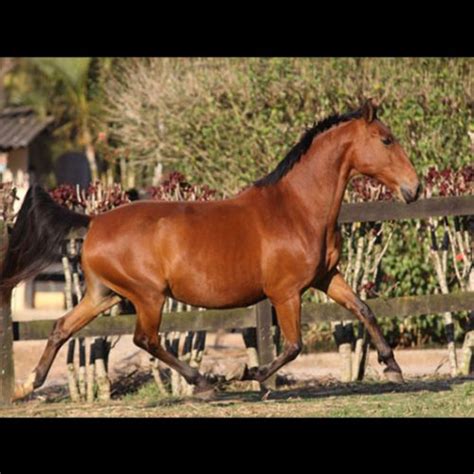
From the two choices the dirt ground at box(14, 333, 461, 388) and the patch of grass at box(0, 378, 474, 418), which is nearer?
the patch of grass at box(0, 378, 474, 418)

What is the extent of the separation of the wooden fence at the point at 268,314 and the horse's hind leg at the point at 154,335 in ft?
2.97

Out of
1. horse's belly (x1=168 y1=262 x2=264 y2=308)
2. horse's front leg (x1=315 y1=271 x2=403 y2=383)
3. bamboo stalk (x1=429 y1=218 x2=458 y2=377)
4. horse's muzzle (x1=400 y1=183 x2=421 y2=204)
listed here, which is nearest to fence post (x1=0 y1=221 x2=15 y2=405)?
horse's belly (x1=168 y1=262 x2=264 y2=308)

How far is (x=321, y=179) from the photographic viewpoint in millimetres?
9109

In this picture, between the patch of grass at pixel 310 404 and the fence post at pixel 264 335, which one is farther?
the fence post at pixel 264 335

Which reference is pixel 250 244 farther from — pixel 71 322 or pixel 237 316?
pixel 71 322

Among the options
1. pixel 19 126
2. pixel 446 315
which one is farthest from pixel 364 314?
pixel 19 126

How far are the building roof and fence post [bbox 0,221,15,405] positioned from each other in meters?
12.3

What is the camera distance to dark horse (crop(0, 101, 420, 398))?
8906 mm

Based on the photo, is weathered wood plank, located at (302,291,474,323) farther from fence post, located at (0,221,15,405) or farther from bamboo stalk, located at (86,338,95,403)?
fence post, located at (0,221,15,405)

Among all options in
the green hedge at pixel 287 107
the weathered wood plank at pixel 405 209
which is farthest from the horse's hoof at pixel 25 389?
the green hedge at pixel 287 107

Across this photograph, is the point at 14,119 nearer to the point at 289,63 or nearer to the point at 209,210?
the point at 289,63

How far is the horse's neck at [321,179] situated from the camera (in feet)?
29.8

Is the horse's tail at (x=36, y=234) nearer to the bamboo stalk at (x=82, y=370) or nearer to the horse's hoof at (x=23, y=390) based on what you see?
the horse's hoof at (x=23, y=390)

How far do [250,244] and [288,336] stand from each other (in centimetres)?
75
